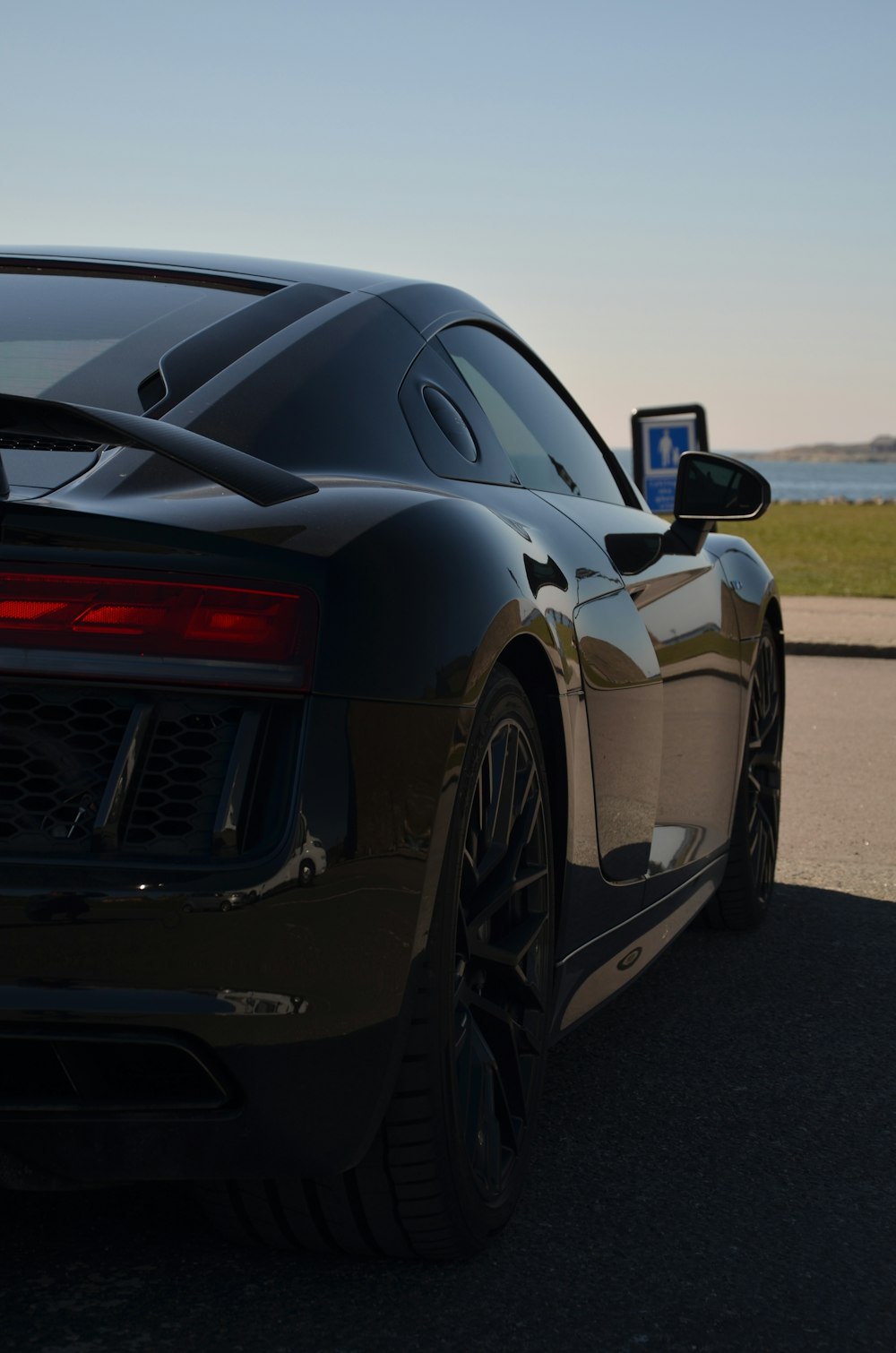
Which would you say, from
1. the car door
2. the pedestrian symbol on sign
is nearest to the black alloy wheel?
the car door

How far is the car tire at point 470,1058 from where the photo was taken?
2.35 metres

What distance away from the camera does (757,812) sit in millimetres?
4969

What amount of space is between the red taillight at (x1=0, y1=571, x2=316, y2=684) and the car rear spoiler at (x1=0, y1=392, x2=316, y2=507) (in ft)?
0.48

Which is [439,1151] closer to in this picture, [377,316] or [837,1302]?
[837,1302]

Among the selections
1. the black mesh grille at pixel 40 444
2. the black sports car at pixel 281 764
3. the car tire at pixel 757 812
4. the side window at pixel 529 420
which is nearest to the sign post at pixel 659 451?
the car tire at pixel 757 812

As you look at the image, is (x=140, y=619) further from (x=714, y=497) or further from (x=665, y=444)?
(x=665, y=444)

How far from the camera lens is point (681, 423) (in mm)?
14562

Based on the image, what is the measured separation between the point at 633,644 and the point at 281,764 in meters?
1.40

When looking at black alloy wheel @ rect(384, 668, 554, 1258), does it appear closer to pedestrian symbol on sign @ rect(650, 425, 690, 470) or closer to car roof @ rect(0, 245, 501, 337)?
car roof @ rect(0, 245, 501, 337)

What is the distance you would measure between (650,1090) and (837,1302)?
1.03 metres

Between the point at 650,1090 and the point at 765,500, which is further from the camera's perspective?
the point at 765,500

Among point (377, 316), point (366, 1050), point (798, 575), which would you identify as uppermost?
point (377, 316)

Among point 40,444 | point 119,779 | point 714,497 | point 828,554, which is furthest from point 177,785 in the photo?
point 828,554

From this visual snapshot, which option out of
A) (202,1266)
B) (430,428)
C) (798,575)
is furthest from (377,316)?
(798,575)
